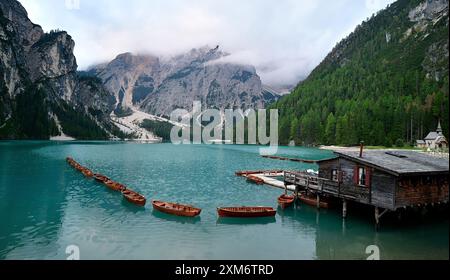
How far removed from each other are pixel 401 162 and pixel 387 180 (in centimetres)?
459

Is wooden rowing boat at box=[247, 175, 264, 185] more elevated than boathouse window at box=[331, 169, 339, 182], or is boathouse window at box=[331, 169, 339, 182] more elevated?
boathouse window at box=[331, 169, 339, 182]

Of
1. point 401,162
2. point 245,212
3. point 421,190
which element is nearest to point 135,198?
point 245,212

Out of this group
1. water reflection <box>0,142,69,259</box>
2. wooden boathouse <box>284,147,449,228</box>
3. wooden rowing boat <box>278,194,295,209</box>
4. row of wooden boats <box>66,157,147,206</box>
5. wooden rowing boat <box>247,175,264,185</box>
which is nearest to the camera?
water reflection <box>0,142,69,259</box>

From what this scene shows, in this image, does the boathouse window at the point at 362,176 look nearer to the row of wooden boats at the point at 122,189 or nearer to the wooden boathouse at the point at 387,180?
the wooden boathouse at the point at 387,180

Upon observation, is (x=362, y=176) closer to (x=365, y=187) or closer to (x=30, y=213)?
(x=365, y=187)

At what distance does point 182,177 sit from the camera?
77250 millimetres

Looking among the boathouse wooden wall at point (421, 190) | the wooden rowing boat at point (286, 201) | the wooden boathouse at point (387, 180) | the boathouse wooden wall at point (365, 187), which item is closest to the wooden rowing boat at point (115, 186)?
the wooden rowing boat at point (286, 201)

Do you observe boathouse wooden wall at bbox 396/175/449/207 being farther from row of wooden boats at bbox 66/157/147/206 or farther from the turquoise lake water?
row of wooden boats at bbox 66/157/147/206

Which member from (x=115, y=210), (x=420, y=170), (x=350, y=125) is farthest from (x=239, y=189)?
(x=350, y=125)

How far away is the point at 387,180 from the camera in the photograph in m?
33.7

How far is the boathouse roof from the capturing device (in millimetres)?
33438

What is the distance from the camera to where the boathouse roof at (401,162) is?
33438 mm

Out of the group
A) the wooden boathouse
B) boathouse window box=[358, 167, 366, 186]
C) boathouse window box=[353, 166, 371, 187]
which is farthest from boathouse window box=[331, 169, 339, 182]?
boathouse window box=[358, 167, 366, 186]
